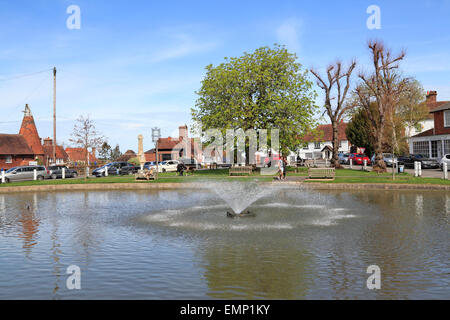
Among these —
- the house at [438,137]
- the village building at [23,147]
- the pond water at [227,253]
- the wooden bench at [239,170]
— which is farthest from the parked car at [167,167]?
the pond water at [227,253]

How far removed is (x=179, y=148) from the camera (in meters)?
96.7

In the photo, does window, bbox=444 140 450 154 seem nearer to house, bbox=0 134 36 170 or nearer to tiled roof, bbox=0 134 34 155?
house, bbox=0 134 36 170

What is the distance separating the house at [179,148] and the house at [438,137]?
51958mm

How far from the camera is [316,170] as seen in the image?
104ft

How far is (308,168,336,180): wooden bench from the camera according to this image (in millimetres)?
31453

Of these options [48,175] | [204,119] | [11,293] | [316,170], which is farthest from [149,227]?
[48,175]

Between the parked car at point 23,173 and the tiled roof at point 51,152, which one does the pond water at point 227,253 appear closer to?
the parked car at point 23,173

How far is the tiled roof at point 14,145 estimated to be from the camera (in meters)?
68.2

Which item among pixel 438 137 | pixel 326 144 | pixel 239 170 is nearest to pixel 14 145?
pixel 239 170

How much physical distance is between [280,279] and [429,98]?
83.3 m

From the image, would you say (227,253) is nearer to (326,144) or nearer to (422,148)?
(422,148)

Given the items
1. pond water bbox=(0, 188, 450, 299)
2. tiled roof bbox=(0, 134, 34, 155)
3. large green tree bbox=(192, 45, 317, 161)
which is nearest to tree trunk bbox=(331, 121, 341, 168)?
large green tree bbox=(192, 45, 317, 161)

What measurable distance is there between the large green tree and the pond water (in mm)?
23424

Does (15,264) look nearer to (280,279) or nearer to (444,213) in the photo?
(280,279)
